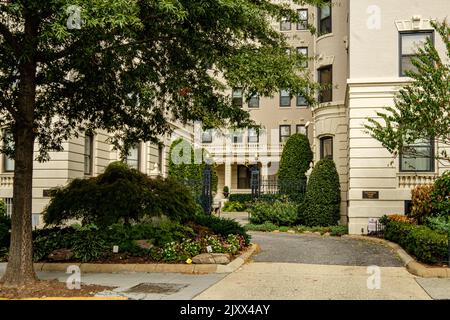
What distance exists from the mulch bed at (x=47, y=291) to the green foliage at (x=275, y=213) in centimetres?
1391

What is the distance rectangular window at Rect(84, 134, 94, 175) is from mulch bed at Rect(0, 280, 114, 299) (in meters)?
15.0

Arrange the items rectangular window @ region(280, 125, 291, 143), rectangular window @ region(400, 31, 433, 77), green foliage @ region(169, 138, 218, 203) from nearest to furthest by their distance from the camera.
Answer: rectangular window @ region(400, 31, 433, 77) < green foliage @ region(169, 138, 218, 203) < rectangular window @ region(280, 125, 291, 143)

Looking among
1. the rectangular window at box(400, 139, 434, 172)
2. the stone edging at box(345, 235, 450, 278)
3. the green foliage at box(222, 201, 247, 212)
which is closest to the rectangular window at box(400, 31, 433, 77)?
the rectangular window at box(400, 139, 434, 172)

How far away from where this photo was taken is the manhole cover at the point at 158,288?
9.88 m

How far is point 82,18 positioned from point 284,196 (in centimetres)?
1801

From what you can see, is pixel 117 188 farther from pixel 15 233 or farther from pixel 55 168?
pixel 55 168

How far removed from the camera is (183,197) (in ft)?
51.6

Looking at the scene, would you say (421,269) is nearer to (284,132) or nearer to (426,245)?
(426,245)

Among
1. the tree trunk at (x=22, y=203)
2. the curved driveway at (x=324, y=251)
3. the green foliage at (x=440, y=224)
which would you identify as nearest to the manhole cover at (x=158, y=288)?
the tree trunk at (x=22, y=203)

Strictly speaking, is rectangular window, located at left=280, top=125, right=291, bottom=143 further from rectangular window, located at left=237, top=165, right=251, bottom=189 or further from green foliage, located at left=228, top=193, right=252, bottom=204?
green foliage, located at left=228, top=193, right=252, bottom=204

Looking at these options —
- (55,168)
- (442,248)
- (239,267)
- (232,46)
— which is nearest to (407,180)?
(442,248)

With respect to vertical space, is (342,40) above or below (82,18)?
above

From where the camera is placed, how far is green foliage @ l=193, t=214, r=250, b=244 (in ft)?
50.2

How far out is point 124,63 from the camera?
11.9m
